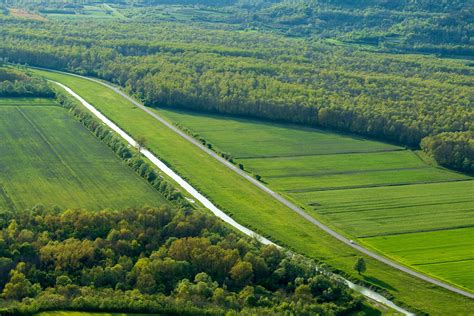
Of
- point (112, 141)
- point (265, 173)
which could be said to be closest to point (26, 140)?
point (112, 141)

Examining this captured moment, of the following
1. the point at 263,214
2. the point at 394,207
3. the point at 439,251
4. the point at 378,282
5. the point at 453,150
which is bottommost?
the point at 378,282

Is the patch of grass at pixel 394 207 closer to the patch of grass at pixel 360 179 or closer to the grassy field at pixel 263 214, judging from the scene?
the patch of grass at pixel 360 179

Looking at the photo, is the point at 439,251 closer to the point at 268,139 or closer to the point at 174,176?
the point at 174,176

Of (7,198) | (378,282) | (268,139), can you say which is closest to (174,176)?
(7,198)

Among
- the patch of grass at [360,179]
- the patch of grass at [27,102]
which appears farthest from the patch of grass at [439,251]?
the patch of grass at [27,102]

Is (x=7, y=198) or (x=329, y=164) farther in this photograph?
(x=329, y=164)

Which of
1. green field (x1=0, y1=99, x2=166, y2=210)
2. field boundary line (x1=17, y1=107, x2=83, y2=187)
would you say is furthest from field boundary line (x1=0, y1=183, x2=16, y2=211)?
field boundary line (x1=17, y1=107, x2=83, y2=187)

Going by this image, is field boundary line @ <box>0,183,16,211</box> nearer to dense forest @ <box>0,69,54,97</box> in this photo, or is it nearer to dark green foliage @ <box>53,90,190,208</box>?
dark green foliage @ <box>53,90,190,208</box>
